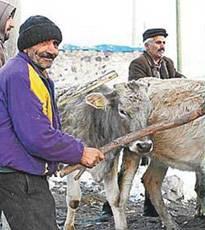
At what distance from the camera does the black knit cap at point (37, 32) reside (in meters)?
4.20

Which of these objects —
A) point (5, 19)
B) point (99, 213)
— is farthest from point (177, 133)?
point (5, 19)

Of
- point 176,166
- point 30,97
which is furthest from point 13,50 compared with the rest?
point 30,97

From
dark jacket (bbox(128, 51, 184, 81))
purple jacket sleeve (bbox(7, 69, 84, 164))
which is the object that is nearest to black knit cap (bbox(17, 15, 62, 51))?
purple jacket sleeve (bbox(7, 69, 84, 164))

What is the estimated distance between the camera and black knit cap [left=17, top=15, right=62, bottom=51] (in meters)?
4.20

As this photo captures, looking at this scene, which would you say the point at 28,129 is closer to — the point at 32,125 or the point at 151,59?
the point at 32,125

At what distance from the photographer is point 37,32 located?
4.20 meters

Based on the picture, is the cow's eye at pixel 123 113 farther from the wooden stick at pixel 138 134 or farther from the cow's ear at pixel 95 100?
the wooden stick at pixel 138 134

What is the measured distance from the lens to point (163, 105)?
7.70m

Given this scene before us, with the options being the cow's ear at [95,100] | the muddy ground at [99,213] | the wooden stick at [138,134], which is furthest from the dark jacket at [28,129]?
the muddy ground at [99,213]

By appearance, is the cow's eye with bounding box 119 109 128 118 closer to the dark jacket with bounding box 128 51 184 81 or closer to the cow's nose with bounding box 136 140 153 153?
the cow's nose with bounding box 136 140 153 153

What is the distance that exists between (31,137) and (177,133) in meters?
4.06

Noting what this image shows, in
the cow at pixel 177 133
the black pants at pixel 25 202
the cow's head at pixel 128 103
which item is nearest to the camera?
the black pants at pixel 25 202

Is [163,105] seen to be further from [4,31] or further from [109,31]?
[109,31]

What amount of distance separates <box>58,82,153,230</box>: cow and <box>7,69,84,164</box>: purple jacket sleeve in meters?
3.41
